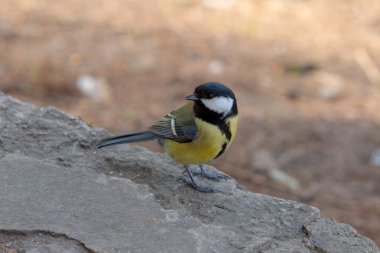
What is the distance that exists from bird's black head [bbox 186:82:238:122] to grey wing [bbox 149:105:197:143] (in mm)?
109

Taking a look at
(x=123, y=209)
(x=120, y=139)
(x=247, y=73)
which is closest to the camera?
(x=123, y=209)

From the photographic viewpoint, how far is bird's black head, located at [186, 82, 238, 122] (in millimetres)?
3863

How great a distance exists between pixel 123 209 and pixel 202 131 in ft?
2.33

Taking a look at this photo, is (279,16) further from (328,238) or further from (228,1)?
(328,238)

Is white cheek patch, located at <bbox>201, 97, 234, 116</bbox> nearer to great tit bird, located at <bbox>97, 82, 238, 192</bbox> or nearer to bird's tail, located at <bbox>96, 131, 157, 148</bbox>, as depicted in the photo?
great tit bird, located at <bbox>97, 82, 238, 192</bbox>

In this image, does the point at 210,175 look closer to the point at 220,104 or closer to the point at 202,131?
the point at 202,131

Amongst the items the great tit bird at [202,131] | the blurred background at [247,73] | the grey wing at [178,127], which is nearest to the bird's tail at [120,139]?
the great tit bird at [202,131]

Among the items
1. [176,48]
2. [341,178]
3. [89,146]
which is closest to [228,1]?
[176,48]

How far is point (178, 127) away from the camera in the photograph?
4070 mm

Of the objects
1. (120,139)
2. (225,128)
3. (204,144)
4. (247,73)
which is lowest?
(120,139)

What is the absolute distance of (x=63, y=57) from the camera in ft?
24.2

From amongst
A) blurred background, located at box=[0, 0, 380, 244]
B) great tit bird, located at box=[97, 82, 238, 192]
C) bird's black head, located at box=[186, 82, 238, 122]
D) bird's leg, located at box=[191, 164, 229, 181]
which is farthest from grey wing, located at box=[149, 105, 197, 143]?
blurred background, located at box=[0, 0, 380, 244]

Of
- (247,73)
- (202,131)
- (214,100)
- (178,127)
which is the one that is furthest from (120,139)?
(247,73)

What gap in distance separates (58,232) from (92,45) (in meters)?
4.74
